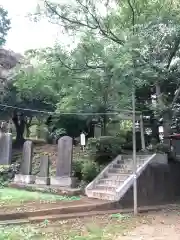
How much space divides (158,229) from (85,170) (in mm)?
5179

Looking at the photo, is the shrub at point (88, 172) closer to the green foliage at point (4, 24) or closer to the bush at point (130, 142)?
the bush at point (130, 142)

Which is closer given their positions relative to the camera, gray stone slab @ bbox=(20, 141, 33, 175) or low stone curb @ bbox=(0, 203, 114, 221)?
low stone curb @ bbox=(0, 203, 114, 221)

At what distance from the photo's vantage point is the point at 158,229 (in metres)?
7.75

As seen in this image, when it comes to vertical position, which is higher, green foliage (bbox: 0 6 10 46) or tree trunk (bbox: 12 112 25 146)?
green foliage (bbox: 0 6 10 46)

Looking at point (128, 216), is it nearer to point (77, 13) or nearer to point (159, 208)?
point (159, 208)

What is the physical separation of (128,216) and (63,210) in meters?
1.92

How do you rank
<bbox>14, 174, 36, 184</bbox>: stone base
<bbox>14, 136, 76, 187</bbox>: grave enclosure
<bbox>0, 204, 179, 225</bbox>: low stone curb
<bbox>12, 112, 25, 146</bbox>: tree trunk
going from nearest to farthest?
<bbox>0, 204, 179, 225</bbox>: low stone curb → <bbox>14, 136, 76, 187</bbox>: grave enclosure → <bbox>14, 174, 36, 184</bbox>: stone base → <bbox>12, 112, 25, 146</bbox>: tree trunk

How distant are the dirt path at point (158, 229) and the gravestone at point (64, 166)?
371 cm

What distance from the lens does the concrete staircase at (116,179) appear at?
10.9 m

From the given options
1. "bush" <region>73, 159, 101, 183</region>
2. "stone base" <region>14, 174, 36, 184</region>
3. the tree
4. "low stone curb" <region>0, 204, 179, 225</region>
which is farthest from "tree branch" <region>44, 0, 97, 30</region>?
"low stone curb" <region>0, 204, 179, 225</region>

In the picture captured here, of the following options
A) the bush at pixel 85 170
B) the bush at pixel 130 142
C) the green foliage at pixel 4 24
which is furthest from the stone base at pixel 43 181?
the green foliage at pixel 4 24

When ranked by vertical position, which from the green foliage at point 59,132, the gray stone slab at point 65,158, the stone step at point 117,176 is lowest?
the stone step at point 117,176

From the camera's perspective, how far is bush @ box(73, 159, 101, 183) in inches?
492

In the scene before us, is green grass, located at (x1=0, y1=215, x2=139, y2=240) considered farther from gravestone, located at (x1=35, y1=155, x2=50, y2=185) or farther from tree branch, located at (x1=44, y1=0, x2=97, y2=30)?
tree branch, located at (x1=44, y1=0, x2=97, y2=30)
